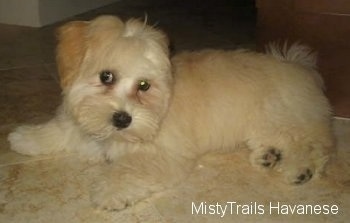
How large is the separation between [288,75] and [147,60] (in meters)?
0.83

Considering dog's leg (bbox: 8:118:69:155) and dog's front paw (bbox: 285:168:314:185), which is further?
dog's leg (bbox: 8:118:69:155)

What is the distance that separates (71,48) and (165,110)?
0.51m

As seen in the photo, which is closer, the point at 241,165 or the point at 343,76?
the point at 241,165

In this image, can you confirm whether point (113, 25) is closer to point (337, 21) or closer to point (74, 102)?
point (74, 102)

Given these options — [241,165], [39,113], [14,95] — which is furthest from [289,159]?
[14,95]

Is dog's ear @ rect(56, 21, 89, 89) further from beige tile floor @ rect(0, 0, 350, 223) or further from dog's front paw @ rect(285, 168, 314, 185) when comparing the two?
dog's front paw @ rect(285, 168, 314, 185)

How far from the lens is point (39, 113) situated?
283 cm

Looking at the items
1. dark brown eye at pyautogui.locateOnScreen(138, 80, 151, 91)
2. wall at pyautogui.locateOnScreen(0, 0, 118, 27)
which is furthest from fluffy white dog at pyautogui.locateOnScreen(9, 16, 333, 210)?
wall at pyautogui.locateOnScreen(0, 0, 118, 27)

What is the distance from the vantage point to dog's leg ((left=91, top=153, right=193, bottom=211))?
1.92m

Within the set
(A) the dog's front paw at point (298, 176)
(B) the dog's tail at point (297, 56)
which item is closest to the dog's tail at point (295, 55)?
(B) the dog's tail at point (297, 56)

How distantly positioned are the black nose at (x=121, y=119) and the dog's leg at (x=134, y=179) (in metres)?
0.24

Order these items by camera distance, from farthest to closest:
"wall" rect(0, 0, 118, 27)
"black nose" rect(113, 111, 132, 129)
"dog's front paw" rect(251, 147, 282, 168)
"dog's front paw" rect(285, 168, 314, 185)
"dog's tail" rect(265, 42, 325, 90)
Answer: "wall" rect(0, 0, 118, 27) → "dog's tail" rect(265, 42, 325, 90) → "dog's front paw" rect(251, 147, 282, 168) → "dog's front paw" rect(285, 168, 314, 185) → "black nose" rect(113, 111, 132, 129)

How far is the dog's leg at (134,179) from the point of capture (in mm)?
1923

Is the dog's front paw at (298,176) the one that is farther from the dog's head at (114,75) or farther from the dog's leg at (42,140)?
the dog's leg at (42,140)
